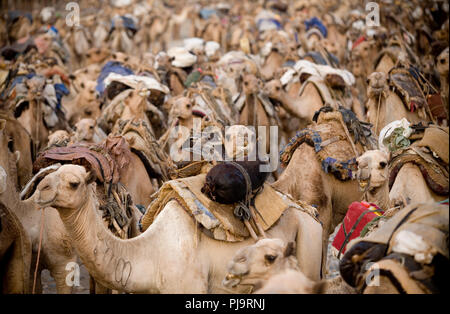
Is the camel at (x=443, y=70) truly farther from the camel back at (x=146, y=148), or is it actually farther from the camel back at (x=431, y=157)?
the camel back at (x=431, y=157)

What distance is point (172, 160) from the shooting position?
332 inches

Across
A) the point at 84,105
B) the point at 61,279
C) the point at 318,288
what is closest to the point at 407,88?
the point at 61,279

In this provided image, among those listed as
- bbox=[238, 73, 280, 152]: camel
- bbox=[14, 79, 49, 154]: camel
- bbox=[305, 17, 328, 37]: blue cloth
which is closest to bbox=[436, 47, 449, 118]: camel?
bbox=[238, 73, 280, 152]: camel

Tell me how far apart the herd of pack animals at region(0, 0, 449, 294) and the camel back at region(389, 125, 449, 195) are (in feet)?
0.05

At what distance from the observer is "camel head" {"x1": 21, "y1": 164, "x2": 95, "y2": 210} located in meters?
5.07

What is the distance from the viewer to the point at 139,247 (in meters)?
5.41

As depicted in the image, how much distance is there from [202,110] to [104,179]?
12.9 feet

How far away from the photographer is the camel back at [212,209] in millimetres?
5512

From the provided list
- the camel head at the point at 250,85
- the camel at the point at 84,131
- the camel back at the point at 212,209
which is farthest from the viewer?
the camel head at the point at 250,85

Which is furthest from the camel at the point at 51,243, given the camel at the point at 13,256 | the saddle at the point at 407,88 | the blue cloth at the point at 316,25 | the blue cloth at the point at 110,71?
the blue cloth at the point at 316,25

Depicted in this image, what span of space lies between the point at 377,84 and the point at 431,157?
12.5ft

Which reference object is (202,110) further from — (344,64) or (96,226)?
(344,64)

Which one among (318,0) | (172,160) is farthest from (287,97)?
(318,0)

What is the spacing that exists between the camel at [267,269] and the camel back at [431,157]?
4.68 feet
